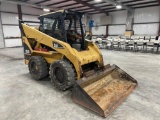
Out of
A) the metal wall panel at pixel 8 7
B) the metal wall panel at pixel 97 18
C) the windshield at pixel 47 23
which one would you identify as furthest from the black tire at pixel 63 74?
the metal wall panel at pixel 97 18

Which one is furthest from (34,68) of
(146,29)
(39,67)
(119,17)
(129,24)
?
(119,17)

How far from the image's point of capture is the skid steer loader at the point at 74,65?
2.44 m

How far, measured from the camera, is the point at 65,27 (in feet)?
10.5

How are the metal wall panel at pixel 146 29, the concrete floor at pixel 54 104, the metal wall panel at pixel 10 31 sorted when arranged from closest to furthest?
the concrete floor at pixel 54 104 < the metal wall panel at pixel 146 29 < the metal wall panel at pixel 10 31

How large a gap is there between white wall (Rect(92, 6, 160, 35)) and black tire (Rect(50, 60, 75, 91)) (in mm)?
11433

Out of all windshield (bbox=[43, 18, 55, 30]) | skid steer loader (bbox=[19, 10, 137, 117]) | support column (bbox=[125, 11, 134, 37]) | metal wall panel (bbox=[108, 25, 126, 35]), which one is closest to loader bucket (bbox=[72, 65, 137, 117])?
skid steer loader (bbox=[19, 10, 137, 117])

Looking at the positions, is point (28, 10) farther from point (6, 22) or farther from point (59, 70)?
point (59, 70)

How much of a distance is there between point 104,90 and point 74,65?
880 millimetres

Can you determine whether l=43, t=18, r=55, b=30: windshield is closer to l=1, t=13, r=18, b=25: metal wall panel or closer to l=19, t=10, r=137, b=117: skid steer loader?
l=19, t=10, r=137, b=117: skid steer loader

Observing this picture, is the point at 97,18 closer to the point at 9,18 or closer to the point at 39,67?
the point at 9,18

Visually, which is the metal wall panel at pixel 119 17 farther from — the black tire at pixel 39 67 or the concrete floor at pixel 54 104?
the black tire at pixel 39 67

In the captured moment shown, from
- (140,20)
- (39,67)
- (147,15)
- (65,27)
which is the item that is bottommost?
(39,67)

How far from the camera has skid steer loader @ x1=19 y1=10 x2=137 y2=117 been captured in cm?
244

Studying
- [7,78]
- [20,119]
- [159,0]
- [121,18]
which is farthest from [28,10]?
[20,119]
